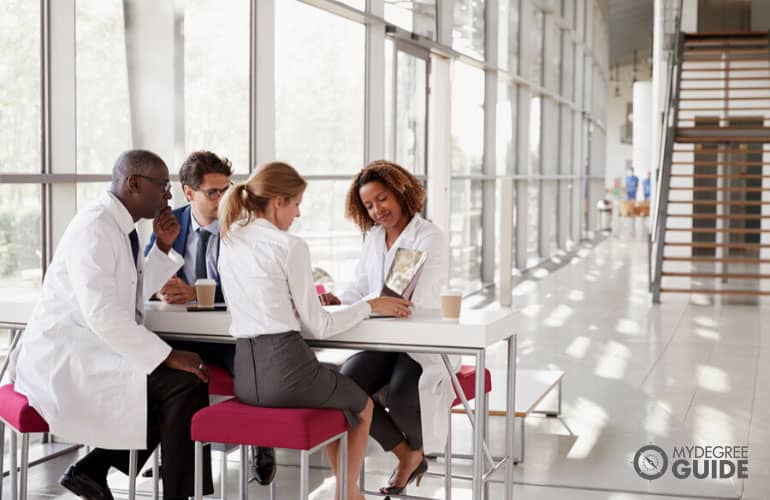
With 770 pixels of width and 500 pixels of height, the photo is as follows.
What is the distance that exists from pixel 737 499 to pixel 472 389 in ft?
4.06

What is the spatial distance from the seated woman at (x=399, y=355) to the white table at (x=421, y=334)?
10.8 inches

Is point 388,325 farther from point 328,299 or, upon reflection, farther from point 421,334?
point 328,299

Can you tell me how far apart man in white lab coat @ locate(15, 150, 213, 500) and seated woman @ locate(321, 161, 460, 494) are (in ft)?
2.31

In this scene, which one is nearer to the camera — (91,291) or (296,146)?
(91,291)

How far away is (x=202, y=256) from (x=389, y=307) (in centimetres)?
108

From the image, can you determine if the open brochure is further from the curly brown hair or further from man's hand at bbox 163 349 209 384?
man's hand at bbox 163 349 209 384

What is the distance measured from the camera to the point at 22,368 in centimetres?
344

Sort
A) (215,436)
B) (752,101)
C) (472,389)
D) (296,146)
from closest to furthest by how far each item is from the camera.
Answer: (215,436) < (472,389) < (296,146) < (752,101)

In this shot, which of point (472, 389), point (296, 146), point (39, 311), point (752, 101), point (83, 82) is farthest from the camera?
point (752, 101)

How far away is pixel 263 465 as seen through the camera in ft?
14.0

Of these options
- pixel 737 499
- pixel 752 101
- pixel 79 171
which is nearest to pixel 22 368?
pixel 79 171

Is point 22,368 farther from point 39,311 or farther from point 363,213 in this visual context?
point 363,213

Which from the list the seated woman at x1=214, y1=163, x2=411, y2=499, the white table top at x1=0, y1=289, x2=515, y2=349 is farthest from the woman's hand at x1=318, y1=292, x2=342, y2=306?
the seated woman at x1=214, y1=163, x2=411, y2=499

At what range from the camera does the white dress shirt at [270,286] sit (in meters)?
3.21
